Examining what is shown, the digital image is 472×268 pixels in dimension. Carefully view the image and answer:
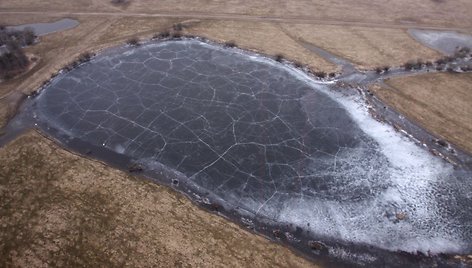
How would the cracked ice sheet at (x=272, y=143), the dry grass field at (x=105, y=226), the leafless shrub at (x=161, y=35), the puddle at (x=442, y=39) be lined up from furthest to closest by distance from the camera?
the puddle at (x=442, y=39)
the leafless shrub at (x=161, y=35)
the cracked ice sheet at (x=272, y=143)
the dry grass field at (x=105, y=226)

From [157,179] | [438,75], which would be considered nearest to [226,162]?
[157,179]

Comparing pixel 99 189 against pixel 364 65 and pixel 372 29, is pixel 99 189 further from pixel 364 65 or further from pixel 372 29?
pixel 372 29

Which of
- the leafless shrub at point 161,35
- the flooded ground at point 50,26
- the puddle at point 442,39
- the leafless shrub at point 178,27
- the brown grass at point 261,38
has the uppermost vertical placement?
the puddle at point 442,39

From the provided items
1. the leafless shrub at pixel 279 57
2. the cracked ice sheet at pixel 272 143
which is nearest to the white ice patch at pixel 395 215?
the cracked ice sheet at pixel 272 143

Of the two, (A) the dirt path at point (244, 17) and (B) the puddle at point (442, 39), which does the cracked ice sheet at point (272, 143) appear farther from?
(B) the puddle at point (442, 39)

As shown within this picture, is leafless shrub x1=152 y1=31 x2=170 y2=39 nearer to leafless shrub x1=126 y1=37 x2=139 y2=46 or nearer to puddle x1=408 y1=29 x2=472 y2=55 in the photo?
leafless shrub x1=126 y1=37 x2=139 y2=46
